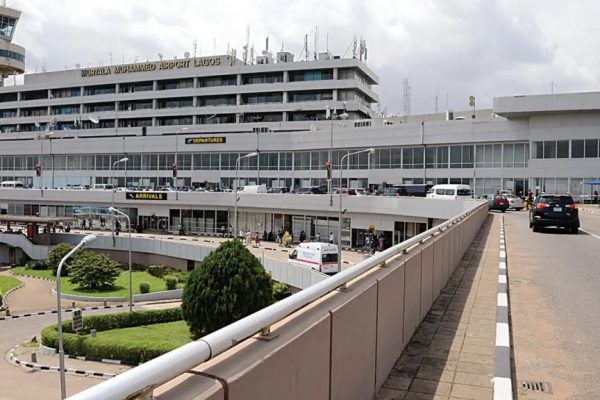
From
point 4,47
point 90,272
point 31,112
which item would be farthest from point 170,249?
point 4,47

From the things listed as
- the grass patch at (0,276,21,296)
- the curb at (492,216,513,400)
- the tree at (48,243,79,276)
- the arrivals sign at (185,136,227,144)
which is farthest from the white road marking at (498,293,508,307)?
the arrivals sign at (185,136,227,144)

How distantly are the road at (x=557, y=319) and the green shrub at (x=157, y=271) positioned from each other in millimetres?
40337

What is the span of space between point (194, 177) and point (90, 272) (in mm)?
42646

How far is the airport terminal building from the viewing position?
6275 centimetres

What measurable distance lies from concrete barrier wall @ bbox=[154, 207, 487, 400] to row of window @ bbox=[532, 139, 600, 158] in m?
60.4

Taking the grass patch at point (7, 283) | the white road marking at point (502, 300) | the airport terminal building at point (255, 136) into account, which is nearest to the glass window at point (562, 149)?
the airport terminal building at point (255, 136)

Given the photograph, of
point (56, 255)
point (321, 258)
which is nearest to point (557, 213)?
point (321, 258)

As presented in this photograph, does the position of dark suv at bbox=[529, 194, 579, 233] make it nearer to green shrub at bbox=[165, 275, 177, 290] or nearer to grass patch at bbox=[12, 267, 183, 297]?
green shrub at bbox=[165, 275, 177, 290]

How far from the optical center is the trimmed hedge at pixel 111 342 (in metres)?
27.8

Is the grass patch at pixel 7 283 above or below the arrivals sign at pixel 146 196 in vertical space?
below

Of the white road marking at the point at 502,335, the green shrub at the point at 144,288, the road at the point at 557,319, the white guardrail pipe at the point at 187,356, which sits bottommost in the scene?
the green shrub at the point at 144,288

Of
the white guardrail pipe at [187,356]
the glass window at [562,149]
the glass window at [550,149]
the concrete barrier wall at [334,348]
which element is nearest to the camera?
the white guardrail pipe at [187,356]

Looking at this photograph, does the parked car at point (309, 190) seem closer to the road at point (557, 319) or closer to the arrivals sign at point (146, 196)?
the arrivals sign at point (146, 196)

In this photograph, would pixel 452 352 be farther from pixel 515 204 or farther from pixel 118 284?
pixel 515 204
